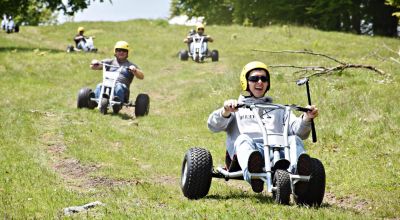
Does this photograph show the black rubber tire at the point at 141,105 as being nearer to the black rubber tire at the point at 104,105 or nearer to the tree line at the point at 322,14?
the black rubber tire at the point at 104,105

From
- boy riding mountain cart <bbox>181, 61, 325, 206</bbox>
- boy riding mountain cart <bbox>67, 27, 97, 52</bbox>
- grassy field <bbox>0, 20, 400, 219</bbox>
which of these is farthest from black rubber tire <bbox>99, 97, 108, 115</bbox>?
boy riding mountain cart <bbox>67, 27, 97, 52</bbox>

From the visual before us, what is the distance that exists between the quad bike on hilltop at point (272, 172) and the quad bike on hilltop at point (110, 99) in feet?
28.2

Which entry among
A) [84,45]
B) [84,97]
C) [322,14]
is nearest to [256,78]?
[84,97]

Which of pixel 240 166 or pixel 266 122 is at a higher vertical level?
pixel 266 122

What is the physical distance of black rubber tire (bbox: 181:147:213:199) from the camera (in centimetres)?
812

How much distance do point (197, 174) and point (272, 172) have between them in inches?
40.2

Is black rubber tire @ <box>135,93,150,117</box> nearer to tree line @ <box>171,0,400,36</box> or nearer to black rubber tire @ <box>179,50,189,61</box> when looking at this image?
black rubber tire @ <box>179,50,189,61</box>

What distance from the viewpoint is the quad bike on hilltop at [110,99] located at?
16922mm

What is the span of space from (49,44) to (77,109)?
25.8 m

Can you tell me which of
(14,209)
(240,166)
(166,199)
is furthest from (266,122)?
(14,209)

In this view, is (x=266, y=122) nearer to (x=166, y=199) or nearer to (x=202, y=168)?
(x=202, y=168)

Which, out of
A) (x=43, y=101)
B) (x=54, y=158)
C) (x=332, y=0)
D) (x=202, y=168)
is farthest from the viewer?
(x=332, y=0)

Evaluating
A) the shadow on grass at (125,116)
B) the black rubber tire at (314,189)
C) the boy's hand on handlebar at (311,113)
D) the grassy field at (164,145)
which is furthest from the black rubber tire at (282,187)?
the shadow on grass at (125,116)

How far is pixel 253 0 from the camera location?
54.3m
